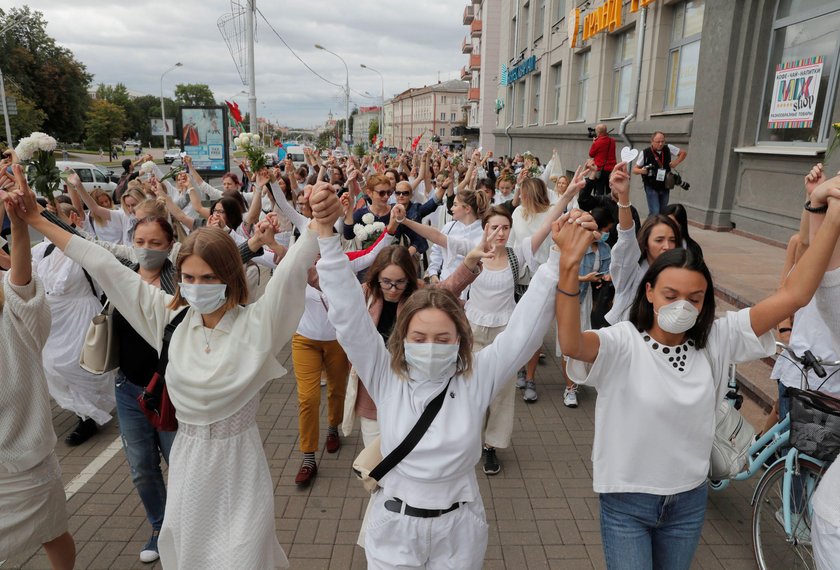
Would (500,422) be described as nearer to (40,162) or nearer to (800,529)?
(800,529)

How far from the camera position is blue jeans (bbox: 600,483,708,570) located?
2234 millimetres

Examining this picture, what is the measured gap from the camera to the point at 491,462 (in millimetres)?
4348

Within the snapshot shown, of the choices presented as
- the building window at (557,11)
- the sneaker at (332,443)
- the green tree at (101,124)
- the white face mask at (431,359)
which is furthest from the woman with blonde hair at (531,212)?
the green tree at (101,124)

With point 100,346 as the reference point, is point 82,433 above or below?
below

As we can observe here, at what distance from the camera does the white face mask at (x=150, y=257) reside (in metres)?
3.04

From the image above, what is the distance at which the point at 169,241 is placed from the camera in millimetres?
3166

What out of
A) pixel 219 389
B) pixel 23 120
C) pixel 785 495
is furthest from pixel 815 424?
pixel 23 120

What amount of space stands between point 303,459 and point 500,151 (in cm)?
3332

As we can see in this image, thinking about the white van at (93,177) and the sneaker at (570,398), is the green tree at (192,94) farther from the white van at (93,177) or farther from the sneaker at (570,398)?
the sneaker at (570,398)

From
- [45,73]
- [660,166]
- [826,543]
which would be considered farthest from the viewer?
[45,73]

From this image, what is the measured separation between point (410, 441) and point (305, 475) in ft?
7.72

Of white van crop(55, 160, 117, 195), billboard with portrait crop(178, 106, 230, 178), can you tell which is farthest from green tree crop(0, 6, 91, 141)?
billboard with portrait crop(178, 106, 230, 178)

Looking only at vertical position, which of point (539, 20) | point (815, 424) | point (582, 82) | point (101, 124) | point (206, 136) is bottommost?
point (815, 424)

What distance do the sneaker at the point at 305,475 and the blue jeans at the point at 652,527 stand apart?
2461 mm
